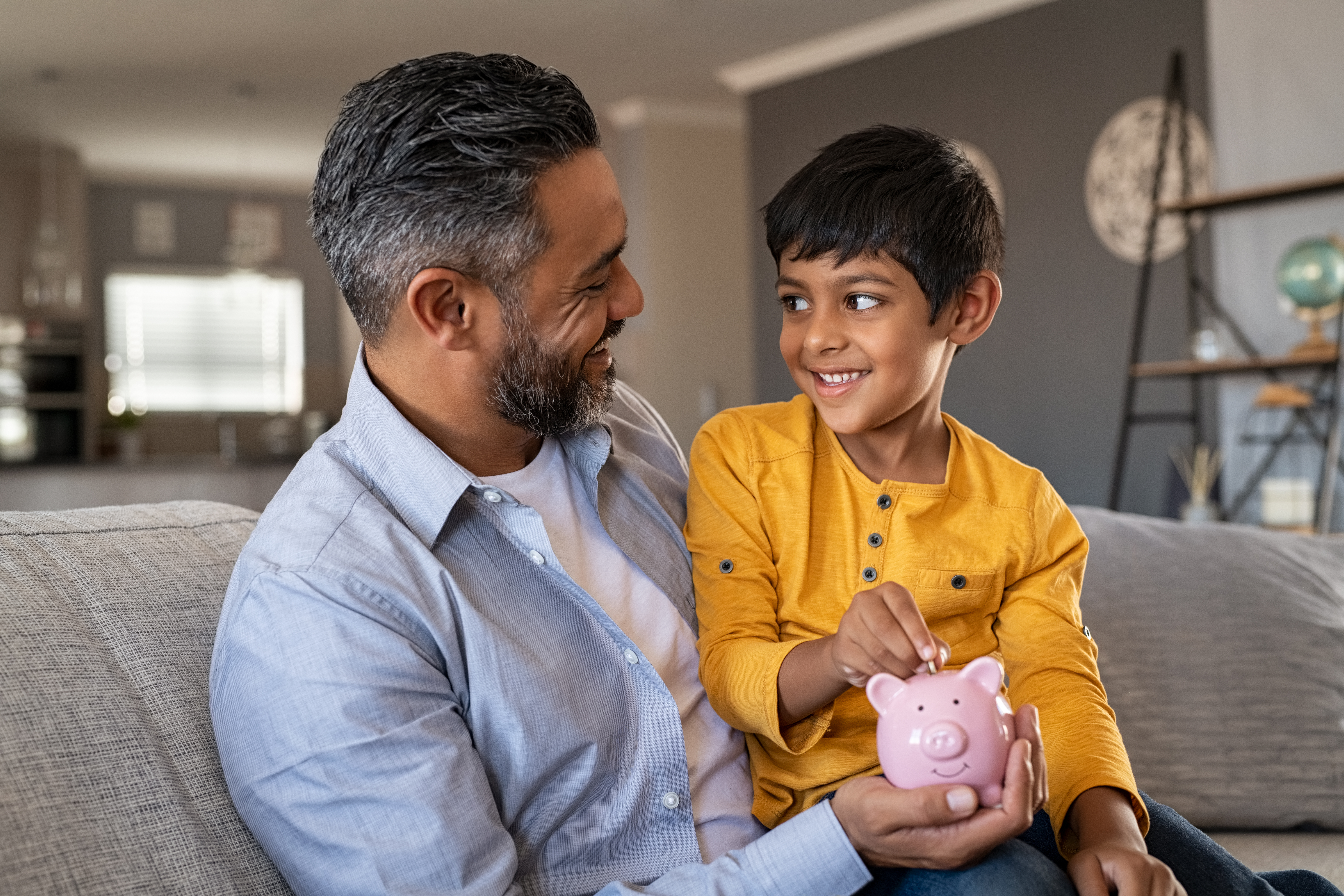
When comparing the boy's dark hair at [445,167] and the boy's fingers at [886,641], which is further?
the boy's dark hair at [445,167]

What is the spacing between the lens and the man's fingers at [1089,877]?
1.03 meters

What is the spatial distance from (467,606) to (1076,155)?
4.96m

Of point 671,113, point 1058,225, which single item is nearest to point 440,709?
point 1058,225

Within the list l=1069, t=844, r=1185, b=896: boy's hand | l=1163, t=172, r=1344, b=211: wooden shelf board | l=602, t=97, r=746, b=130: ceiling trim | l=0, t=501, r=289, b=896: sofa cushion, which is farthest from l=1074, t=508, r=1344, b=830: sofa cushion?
l=602, t=97, r=746, b=130: ceiling trim

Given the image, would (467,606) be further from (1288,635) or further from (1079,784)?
(1288,635)

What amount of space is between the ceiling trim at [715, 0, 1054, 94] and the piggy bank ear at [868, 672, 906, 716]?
5231 millimetres

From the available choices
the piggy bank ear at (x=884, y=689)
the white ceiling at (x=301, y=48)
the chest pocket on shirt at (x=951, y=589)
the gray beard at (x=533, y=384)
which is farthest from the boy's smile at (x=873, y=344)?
the white ceiling at (x=301, y=48)

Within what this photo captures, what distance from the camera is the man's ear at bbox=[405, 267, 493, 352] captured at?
4.27ft

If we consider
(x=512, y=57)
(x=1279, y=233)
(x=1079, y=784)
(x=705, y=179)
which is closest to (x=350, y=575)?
(x=512, y=57)

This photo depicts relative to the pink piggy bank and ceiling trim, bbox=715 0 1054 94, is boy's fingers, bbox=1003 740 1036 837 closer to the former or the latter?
the pink piggy bank

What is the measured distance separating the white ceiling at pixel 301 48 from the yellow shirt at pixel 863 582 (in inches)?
188

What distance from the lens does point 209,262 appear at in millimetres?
9188

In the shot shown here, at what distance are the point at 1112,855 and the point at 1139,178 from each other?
4.71 metres

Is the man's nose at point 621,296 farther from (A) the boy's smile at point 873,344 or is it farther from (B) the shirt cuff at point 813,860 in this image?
(B) the shirt cuff at point 813,860
